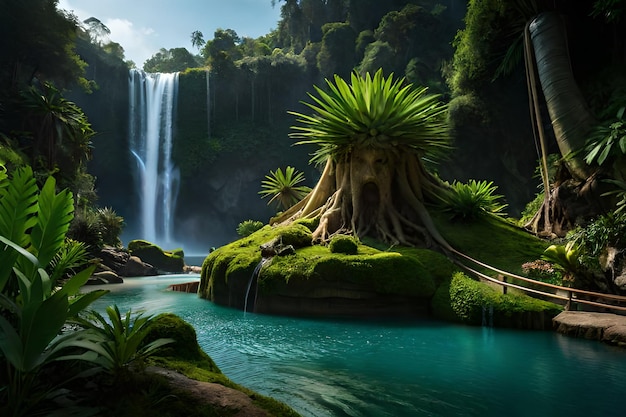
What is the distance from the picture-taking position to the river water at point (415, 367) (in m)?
3.95

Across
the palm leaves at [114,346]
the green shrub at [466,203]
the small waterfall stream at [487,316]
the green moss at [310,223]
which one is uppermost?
the green shrub at [466,203]

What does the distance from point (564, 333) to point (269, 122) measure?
4062 cm

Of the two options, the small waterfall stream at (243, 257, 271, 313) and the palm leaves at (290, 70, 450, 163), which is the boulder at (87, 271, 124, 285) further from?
the palm leaves at (290, 70, 450, 163)

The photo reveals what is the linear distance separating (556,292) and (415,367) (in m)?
4.56

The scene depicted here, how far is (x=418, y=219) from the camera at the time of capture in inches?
485

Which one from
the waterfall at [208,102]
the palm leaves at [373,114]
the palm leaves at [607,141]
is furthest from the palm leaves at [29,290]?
the waterfall at [208,102]

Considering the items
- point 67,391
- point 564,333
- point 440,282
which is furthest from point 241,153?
point 67,391

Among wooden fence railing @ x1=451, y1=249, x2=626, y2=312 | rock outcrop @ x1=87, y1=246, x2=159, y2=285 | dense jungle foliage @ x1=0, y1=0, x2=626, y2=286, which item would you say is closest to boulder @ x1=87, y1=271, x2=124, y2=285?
rock outcrop @ x1=87, y1=246, x2=159, y2=285

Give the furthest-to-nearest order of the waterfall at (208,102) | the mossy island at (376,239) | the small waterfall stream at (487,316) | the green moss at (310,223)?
the waterfall at (208,102) → the green moss at (310,223) → the mossy island at (376,239) → the small waterfall stream at (487,316)

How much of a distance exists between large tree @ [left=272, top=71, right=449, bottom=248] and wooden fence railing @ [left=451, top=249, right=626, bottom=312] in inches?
77.9

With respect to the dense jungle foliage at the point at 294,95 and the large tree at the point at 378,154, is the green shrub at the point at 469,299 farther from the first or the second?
the dense jungle foliage at the point at 294,95

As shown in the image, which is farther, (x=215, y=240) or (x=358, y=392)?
(x=215, y=240)

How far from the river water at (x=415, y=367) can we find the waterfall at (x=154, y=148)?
35.4 meters

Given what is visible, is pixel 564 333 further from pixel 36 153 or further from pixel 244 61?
pixel 244 61
